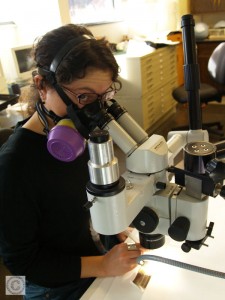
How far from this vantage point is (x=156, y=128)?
356 cm

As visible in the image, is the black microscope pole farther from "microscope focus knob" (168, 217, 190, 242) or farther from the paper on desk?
the paper on desk

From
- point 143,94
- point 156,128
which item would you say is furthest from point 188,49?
point 156,128

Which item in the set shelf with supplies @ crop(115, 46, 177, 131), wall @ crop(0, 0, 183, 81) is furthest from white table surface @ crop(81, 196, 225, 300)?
wall @ crop(0, 0, 183, 81)

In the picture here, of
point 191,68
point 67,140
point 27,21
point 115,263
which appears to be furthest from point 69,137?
point 27,21

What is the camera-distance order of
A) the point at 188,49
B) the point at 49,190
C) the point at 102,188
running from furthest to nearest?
the point at 49,190 < the point at 188,49 < the point at 102,188

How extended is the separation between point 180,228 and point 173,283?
247 mm

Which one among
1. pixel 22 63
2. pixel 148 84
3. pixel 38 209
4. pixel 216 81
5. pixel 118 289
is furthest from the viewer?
pixel 148 84

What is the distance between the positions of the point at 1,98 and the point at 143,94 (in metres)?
1.62

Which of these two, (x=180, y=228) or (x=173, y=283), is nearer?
(x=180, y=228)

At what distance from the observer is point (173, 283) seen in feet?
2.30

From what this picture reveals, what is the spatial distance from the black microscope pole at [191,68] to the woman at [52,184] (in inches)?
7.4

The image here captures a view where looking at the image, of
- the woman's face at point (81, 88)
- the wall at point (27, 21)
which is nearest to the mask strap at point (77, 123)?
the woman's face at point (81, 88)

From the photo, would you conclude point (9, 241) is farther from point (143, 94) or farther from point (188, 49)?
point (143, 94)

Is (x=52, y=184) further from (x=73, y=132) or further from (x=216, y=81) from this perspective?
(x=216, y=81)
